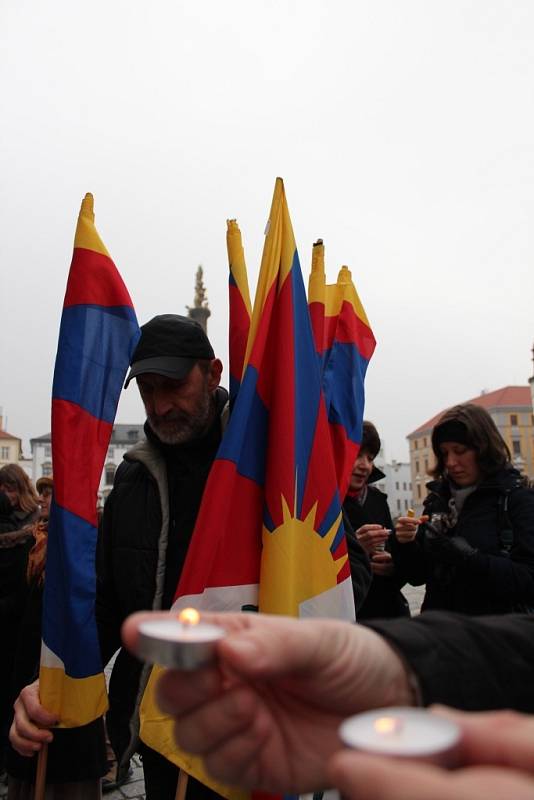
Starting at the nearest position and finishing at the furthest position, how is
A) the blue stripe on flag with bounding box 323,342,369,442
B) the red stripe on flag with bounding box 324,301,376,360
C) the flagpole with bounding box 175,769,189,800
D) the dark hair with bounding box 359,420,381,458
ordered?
the flagpole with bounding box 175,769,189,800 → the blue stripe on flag with bounding box 323,342,369,442 → the red stripe on flag with bounding box 324,301,376,360 → the dark hair with bounding box 359,420,381,458

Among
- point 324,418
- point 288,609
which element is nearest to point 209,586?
point 288,609

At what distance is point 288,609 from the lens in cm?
205

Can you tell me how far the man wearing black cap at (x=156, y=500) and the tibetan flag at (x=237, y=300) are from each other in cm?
14

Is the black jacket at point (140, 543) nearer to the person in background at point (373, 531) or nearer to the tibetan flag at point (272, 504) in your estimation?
the tibetan flag at point (272, 504)

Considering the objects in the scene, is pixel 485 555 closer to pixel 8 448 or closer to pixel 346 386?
pixel 346 386

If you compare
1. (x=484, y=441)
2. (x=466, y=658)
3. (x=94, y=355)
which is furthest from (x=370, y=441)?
(x=466, y=658)

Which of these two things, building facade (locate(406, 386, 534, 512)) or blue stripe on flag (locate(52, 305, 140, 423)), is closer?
blue stripe on flag (locate(52, 305, 140, 423))

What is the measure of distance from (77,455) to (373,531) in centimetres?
178

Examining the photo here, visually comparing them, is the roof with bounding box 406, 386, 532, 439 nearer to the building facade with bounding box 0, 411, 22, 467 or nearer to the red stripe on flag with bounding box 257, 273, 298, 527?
the building facade with bounding box 0, 411, 22, 467

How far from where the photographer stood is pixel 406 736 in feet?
2.08

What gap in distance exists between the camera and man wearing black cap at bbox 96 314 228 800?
2359mm

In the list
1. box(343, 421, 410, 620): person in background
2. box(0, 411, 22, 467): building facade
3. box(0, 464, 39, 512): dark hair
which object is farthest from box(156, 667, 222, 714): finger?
box(0, 411, 22, 467): building facade

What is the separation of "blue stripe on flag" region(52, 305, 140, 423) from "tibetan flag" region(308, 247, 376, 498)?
942 millimetres

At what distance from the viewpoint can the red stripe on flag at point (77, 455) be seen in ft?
7.52
